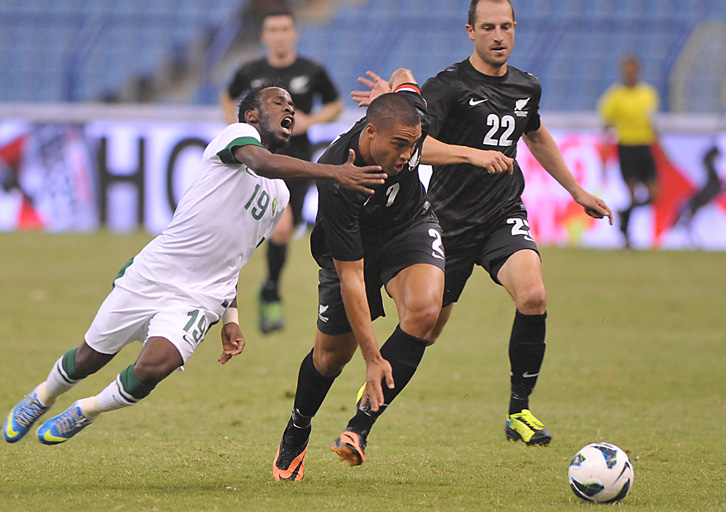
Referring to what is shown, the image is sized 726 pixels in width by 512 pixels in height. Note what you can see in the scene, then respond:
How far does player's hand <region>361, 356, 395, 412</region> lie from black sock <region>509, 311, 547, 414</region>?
4.85ft

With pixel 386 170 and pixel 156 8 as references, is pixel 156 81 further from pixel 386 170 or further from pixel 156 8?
pixel 386 170

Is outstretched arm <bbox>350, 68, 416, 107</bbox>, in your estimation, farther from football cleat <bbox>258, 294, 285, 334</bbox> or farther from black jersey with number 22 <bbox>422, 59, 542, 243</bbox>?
football cleat <bbox>258, 294, 285, 334</bbox>

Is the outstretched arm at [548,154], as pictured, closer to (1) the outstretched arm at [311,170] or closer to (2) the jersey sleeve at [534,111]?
(2) the jersey sleeve at [534,111]

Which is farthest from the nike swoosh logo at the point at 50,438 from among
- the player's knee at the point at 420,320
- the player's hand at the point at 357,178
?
the player's hand at the point at 357,178

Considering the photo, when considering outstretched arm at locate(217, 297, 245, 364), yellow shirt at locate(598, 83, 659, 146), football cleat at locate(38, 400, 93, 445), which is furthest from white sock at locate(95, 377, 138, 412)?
yellow shirt at locate(598, 83, 659, 146)

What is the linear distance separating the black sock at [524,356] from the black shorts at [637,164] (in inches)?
387

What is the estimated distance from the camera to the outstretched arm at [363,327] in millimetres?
4352

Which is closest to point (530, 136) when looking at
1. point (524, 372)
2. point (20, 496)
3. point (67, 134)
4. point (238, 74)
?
point (524, 372)

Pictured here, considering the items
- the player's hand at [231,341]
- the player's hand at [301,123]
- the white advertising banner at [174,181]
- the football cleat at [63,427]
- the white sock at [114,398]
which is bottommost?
the white advertising banner at [174,181]

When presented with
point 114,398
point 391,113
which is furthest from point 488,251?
point 114,398

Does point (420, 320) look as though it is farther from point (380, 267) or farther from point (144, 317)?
point (144, 317)

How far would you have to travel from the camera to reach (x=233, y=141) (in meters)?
4.51

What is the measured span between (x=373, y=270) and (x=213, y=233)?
0.80 metres

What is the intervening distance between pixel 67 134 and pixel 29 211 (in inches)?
51.2
